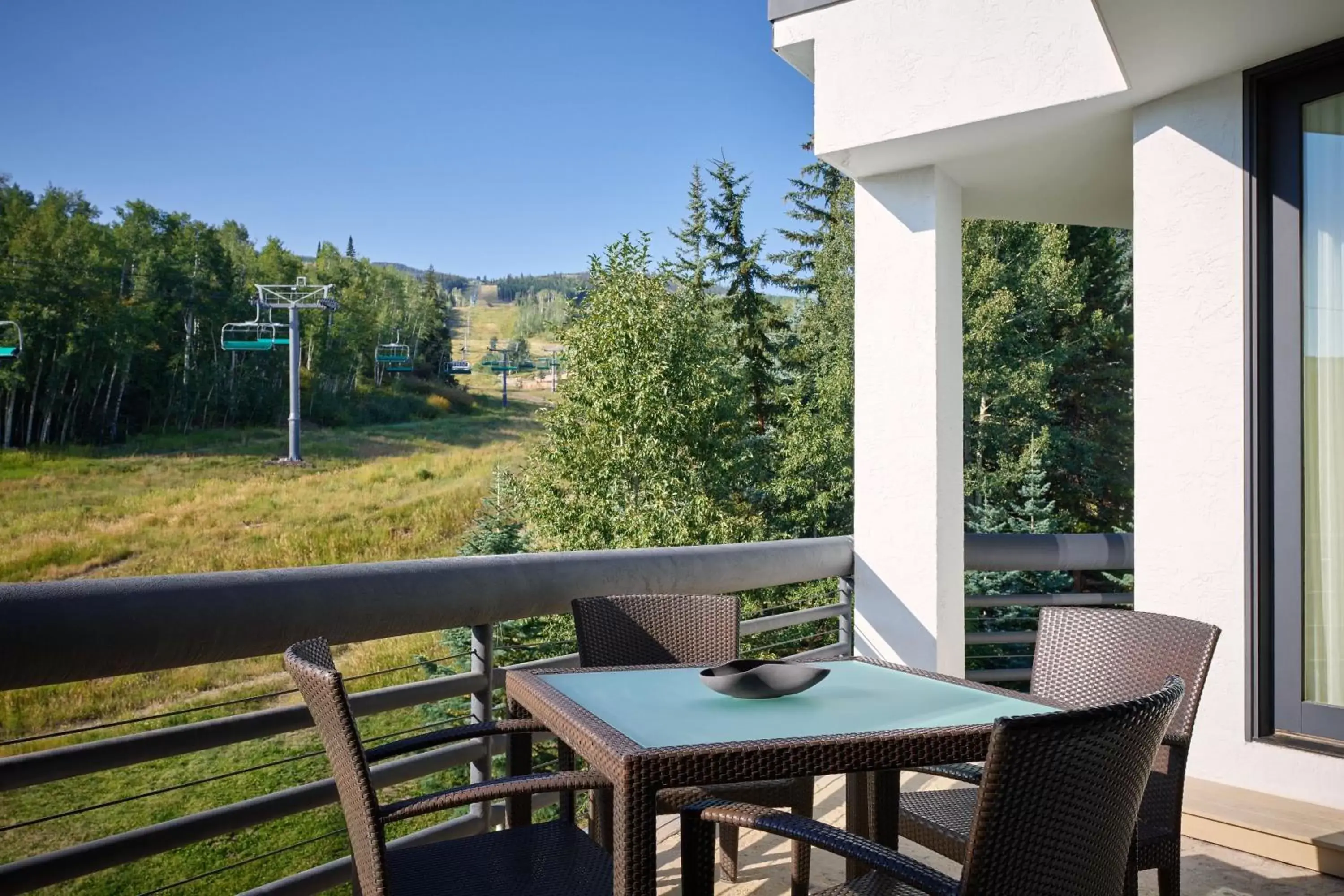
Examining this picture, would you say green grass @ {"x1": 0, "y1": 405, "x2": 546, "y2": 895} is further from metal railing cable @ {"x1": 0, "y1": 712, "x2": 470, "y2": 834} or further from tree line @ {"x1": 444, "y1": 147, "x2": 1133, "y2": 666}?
metal railing cable @ {"x1": 0, "y1": 712, "x2": 470, "y2": 834}

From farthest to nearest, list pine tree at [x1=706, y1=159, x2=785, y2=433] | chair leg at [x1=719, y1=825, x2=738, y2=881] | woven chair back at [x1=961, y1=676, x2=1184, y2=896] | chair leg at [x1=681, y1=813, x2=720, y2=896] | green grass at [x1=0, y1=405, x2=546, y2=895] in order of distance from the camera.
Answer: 1. pine tree at [x1=706, y1=159, x2=785, y2=433]
2. green grass at [x1=0, y1=405, x2=546, y2=895]
3. chair leg at [x1=719, y1=825, x2=738, y2=881]
4. chair leg at [x1=681, y1=813, x2=720, y2=896]
5. woven chair back at [x1=961, y1=676, x2=1184, y2=896]

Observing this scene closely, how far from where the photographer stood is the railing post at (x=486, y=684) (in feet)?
7.61

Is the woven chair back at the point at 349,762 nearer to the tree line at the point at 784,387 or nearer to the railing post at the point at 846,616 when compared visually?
the railing post at the point at 846,616

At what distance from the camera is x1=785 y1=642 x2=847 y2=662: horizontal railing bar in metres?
3.07

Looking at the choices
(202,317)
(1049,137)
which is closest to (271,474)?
(202,317)

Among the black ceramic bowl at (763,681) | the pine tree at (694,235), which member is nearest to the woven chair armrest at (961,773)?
the black ceramic bowl at (763,681)

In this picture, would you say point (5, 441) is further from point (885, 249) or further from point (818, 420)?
point (885, 249)

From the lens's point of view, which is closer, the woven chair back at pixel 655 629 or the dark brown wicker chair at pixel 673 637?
the dark brown wicker chair at pixel 673 637

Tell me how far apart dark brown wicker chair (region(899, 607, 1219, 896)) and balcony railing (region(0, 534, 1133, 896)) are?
38.0 inches

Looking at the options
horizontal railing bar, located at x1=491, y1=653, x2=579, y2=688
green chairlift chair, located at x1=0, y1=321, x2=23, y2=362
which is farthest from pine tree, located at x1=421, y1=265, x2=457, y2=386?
horizontal railing bar, located at x1=491, y1=653, x2=579, y2=688

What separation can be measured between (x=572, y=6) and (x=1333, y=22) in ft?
159

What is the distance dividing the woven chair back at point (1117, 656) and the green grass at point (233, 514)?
19.6 m

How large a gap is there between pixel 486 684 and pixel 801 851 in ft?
2.74

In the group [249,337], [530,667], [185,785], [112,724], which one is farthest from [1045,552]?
[249,337]
